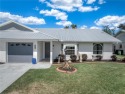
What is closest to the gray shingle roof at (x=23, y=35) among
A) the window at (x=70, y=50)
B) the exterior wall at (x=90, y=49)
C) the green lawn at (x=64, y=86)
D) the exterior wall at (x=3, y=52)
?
the exterior wall at (x=3, y=52)

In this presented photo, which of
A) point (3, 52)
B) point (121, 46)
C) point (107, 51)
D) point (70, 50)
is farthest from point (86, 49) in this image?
point (121, 46)

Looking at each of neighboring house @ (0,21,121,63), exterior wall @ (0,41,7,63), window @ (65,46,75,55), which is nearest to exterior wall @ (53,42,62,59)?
neighboring house @ (0,21,121,63)

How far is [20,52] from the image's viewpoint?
17.3m

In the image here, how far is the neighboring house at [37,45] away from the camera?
16562 mm

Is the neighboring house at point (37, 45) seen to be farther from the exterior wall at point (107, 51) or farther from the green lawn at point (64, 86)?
the green lawn at point (64, 86)

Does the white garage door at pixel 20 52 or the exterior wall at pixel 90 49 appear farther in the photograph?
the exterior wall at pixel 90 49

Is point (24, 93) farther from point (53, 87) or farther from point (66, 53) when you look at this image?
point (66, 53)

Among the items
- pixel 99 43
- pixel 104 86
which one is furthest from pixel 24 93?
pixel 99 43

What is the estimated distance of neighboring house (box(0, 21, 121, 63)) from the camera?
16562 mm

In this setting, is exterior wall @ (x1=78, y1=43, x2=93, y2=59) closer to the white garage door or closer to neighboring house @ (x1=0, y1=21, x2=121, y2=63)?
neighboring house @ (x1=0, y1=21, x2=121, y2=63)

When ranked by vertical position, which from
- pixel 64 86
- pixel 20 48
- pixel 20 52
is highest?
pixel 20 48

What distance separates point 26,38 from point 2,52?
3380mm

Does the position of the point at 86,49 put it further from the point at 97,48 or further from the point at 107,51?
the point at 107,51

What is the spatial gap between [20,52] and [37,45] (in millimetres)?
2374
